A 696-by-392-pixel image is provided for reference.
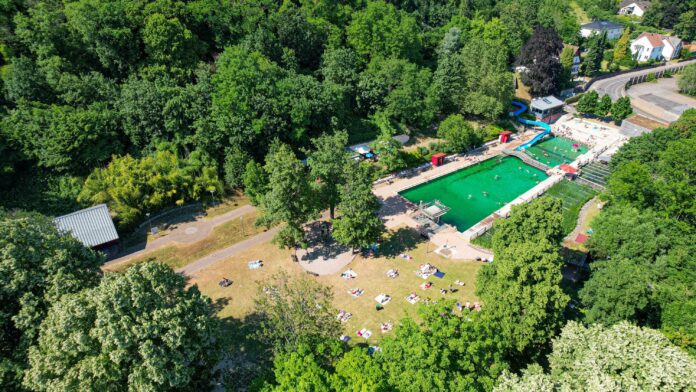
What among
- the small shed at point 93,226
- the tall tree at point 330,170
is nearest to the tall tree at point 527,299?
the tall tree at point 330,170

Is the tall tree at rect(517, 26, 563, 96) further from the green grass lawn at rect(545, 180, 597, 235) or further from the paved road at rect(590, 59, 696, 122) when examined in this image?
the green grass lawn at rect(545, 180, 597, 235)

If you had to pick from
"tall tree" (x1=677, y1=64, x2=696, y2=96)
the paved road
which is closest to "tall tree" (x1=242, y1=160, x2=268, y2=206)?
the paved road

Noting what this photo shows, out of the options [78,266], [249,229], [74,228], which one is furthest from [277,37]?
[78,266]

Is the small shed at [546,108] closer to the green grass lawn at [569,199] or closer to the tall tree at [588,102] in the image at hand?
the tall tree at [588,102]

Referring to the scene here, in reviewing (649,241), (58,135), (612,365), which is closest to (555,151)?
(649,241)

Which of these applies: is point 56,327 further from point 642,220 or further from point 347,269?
point 642,220
